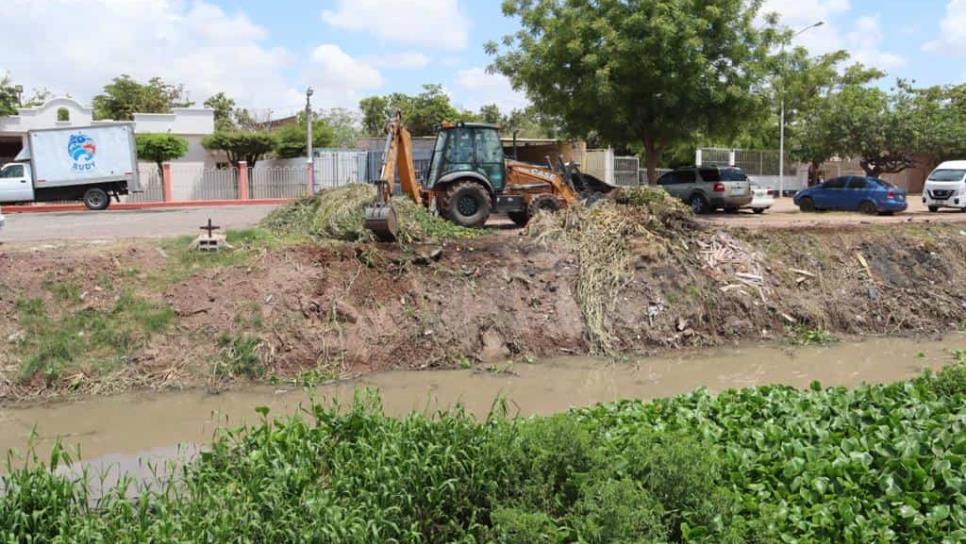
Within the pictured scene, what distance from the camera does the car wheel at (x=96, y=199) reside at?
2792 centimetres

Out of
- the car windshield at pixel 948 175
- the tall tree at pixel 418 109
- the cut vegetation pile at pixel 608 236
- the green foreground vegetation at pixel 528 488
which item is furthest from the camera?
the tall tree at pixel 418 109

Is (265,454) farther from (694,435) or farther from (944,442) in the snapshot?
(944,442)

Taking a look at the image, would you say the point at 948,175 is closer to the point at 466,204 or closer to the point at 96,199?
the point at 466,204

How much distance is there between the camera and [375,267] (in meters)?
12.1

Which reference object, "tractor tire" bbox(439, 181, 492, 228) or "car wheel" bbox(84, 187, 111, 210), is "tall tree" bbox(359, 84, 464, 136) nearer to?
"car wheel" bbox(84, 187, 111, 210)

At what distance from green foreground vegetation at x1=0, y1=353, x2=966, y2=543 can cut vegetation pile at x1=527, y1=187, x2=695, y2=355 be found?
6.08 metres

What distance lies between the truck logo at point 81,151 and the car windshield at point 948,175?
28.4m

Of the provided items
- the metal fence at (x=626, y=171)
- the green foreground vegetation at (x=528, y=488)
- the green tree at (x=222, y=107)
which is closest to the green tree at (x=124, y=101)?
the green tree at (x=222, y=107)

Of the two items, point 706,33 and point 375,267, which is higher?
point 706,33

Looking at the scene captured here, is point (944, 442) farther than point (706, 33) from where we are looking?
No

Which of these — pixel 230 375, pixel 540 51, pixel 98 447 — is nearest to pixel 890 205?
pixel 540 51

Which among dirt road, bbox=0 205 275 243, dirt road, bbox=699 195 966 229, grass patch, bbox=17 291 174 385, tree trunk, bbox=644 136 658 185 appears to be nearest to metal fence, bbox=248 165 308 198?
dirt road, bbox=0 205 275 243

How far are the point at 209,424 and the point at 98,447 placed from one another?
1.09 m

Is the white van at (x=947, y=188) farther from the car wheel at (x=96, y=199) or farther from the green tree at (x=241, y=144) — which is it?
the car wheel at (x=96, y=199)
